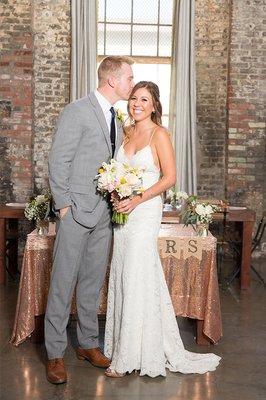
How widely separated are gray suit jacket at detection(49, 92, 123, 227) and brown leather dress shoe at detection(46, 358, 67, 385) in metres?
1.04

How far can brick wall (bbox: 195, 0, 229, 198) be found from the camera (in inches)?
347

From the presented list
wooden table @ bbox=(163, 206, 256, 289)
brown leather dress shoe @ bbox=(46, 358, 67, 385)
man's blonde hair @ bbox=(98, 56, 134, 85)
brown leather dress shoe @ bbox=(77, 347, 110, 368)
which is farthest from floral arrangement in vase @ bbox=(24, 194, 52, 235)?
wooden table @ bbox=(163, 206, 256, 289)

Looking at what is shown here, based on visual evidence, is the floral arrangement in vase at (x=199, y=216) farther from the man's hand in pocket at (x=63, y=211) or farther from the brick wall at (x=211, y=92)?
the brick wall at (x=211, y=92)

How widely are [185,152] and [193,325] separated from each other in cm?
358

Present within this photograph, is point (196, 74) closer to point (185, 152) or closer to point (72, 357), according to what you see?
point (185, 152)

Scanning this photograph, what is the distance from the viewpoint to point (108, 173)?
13.1 ft

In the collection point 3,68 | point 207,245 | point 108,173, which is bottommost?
point 207,245

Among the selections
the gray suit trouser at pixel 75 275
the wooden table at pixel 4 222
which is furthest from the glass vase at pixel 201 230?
the wooden table at pixel 4 222

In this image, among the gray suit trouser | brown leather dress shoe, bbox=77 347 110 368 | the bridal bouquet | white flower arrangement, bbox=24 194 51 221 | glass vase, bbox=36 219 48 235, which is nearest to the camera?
the bridal bouquet

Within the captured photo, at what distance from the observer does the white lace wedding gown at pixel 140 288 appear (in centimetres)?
428

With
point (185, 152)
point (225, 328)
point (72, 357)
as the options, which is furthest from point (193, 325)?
point (185, 152)

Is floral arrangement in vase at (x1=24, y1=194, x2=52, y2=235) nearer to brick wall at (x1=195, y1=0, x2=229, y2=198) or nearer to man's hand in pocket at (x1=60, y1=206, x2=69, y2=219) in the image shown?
man's hand in pocket at (x1=60, y1=206, x2=69, y2=219)

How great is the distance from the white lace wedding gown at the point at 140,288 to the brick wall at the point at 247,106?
4760 millimetres

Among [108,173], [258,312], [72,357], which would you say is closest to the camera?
[108,173]
